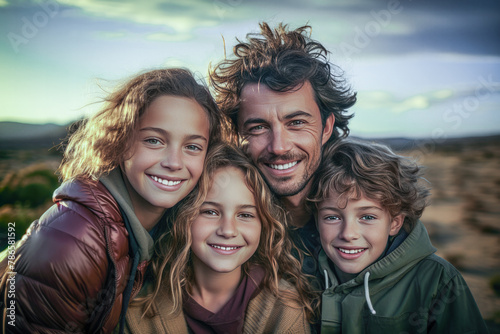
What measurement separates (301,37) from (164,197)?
77.6 inches

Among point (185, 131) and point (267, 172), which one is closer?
point (185, 131)

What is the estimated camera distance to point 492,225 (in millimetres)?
7391

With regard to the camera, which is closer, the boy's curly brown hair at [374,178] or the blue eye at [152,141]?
the blue eye at [152,141]

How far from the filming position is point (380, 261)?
2449 mm

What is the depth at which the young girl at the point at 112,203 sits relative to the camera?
1.97 m

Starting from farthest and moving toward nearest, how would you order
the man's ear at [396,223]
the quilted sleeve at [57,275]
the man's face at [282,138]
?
the man's face at [282,138] < the man's ear at [396,223] < the quilted sleeve at [57,275]

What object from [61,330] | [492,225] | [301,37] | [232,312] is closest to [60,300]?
[61,330]

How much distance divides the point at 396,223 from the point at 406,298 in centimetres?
51

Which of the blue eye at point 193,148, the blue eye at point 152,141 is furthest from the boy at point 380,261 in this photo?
the blue eye at point 152,141

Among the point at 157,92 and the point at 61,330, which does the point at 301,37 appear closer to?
the point at 157,92

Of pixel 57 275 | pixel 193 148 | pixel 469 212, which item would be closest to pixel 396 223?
pixel 193 148

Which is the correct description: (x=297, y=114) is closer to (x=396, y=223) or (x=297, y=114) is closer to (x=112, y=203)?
(x=396, y=223)

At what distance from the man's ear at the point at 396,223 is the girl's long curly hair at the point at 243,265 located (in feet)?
2.34

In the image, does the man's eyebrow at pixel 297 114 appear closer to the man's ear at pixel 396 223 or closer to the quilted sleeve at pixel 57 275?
the man's ear at pixel 396 223
